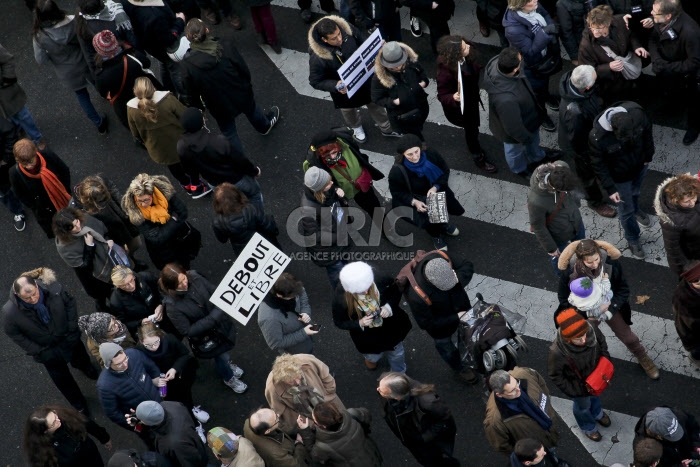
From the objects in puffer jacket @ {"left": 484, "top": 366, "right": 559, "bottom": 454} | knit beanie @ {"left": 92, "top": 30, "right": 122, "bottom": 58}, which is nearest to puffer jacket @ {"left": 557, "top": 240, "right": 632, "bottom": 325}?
puffer jacket @ {"left": 484, "top": 366, "right": 559, "bottom": 454}

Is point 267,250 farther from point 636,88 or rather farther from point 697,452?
point 636,88

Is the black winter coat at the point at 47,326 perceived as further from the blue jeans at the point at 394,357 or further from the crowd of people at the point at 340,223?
the blue jeans at the point at 394,357

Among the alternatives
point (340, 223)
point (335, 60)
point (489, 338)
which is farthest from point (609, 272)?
point (335, 60)

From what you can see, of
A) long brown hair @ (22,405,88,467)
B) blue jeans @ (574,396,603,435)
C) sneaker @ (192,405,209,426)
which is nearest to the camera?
long brown hair @ (22,405,88,467)

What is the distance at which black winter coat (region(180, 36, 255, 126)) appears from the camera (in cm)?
1113

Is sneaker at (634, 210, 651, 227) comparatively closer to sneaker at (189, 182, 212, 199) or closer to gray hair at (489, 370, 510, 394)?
gray hair at (489, 370, 510, 394)

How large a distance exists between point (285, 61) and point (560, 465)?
23.3 feet

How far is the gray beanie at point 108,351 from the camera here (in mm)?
8570

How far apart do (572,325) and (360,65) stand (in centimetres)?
444

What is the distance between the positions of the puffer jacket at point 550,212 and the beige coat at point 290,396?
2.69 metres

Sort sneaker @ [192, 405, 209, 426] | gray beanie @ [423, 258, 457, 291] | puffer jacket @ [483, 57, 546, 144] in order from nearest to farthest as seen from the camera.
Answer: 1. gray beanie @ [423, 258, 457, 291]
2. sneaker @ [192, 405, 209, 426]
3. puffer jacket @ [483, 57, 546, 144]

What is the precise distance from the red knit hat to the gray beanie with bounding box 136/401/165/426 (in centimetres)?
359

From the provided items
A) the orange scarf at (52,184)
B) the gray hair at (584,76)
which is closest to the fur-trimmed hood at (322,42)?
the gray hair at (584,76)

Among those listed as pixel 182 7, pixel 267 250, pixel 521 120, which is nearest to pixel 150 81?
pixel 182 7
